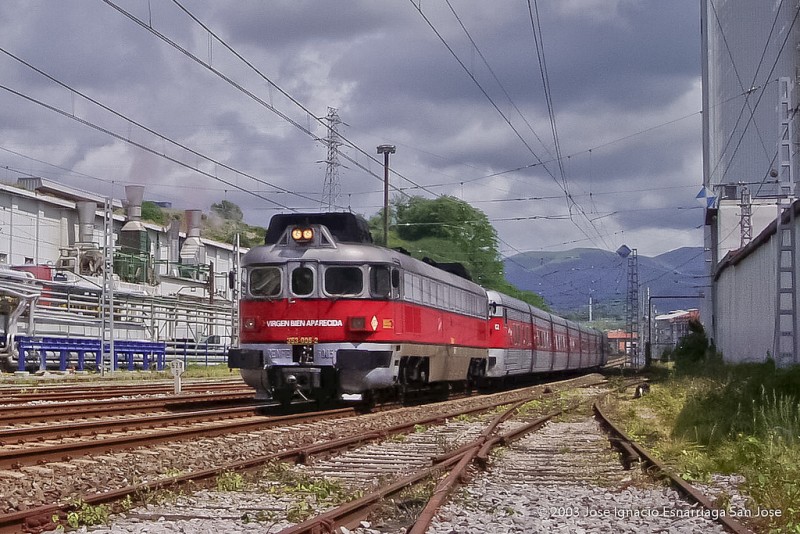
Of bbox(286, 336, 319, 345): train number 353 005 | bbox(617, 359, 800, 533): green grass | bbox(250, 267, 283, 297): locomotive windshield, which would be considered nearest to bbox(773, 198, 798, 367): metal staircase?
bbox(617, 359, 800, 533): green grass

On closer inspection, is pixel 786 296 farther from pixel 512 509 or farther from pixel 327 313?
pixel 512 509

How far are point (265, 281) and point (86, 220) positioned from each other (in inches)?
1435

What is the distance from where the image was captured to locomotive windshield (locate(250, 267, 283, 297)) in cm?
1906

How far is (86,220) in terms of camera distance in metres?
52.8

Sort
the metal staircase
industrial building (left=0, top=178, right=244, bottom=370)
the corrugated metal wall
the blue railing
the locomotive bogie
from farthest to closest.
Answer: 1. industrial building (left=0, top=178, right=244, bottom=370)
2. the blue railing
3. the corrugated metal wall
4. the metal staircase
5. the locomotive bogie

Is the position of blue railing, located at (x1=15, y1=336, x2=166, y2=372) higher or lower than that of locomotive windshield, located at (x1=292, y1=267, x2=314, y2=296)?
lower

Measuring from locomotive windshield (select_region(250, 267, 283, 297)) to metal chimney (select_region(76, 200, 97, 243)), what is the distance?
36.0 metres

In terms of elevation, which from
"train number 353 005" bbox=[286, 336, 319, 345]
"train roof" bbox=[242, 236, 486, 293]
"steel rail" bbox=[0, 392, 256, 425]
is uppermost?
"train roof" bbox=[242, 236, 486, 293]

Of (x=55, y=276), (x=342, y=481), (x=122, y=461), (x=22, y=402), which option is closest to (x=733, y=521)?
(x=342, y=481)

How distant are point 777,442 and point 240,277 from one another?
1156cm

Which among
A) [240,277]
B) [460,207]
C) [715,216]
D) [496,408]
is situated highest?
[460,207]

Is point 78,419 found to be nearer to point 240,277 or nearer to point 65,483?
point 240,277

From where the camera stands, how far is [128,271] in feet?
187

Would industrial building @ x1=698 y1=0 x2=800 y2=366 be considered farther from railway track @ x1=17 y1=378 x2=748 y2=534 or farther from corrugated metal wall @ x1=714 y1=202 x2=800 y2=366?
railway track @ x1=17 y1=378 x2=748 y2=534
